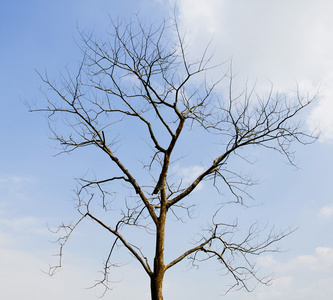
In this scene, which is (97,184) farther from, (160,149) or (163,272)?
(163,272)

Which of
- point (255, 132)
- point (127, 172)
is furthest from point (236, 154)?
point (127, 172)

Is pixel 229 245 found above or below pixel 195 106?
below

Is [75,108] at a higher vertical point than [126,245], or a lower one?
higher

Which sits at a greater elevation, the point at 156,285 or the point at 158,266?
the point at 158,266

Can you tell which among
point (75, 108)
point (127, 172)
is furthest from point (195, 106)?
point (75, 108)

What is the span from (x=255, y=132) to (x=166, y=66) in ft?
6.20

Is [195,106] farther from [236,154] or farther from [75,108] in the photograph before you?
[75,108]

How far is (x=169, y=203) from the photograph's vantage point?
559cm

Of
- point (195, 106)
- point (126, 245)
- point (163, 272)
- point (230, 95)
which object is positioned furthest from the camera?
point (195, 106)

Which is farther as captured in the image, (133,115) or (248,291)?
(133,115)

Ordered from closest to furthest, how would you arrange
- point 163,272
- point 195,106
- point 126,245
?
point 163,272
point 126,245
point 195,106

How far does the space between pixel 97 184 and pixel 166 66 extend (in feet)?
7.65

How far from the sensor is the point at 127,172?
18.7 ft

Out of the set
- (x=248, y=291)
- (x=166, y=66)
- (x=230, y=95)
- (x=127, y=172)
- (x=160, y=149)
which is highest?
(x=166, y=66)
